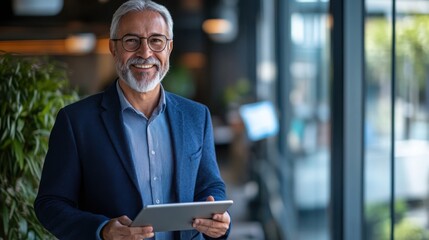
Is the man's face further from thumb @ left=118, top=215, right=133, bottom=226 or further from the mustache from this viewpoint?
thumb @ left=118, top=215, right=133, bottom=226

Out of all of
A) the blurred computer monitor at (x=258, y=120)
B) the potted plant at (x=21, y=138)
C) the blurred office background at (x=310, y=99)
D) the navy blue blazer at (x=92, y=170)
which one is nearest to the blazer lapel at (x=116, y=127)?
the navy blue blazer at (x=92, y=170)

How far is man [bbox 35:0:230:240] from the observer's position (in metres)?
2.47

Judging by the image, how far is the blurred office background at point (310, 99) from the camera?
4.43m

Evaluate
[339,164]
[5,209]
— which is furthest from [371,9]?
[5,209]

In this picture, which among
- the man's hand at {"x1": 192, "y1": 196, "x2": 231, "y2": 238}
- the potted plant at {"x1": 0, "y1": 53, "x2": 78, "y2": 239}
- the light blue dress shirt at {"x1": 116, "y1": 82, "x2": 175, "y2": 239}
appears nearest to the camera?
the man's hand at {"x1": 192, "y1": 196, "x2": 231, "y2": 238}

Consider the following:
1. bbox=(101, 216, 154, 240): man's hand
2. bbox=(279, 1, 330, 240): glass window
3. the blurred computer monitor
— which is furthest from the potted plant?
the blurred computer monitor

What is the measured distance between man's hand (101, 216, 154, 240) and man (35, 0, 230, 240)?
7cm

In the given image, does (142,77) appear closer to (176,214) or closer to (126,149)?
(126,149)

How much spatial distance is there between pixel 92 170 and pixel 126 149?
0.13m

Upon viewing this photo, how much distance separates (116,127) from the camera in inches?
99.7

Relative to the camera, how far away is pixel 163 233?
2609 millimetres

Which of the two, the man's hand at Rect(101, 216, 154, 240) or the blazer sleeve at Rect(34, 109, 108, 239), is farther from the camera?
the blazer sleeve at Rect(34, 109, 108, 239)

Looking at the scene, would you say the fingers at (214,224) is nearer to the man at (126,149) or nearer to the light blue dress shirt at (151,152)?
the man at (126,149)

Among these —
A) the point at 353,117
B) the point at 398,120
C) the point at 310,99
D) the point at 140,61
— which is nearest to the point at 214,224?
the point at 140,61
